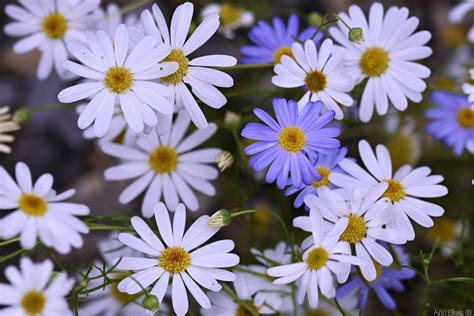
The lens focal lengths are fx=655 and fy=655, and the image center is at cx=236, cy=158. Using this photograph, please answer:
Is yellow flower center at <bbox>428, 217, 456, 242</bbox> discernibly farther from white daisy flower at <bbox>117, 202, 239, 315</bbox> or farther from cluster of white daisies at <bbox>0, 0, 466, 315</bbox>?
white daisy flower at <bbox>117, 202, 239, 315</bbox>

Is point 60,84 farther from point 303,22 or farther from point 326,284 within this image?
point 326,284

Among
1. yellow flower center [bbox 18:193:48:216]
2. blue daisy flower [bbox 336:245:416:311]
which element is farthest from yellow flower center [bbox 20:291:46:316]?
blue daisy flower [bbox 336:245:416:311]

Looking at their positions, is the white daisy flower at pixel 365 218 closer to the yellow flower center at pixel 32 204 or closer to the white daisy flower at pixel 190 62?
the white daisy flower at pixel 190 62

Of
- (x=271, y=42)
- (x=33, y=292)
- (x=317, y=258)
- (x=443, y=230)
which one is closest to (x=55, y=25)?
(x=271, y=42)

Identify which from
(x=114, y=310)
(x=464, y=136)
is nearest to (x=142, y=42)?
(x=114, y=310)

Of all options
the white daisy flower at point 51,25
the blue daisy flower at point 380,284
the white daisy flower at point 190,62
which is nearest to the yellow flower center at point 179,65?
the white daisy flower at point 190,62

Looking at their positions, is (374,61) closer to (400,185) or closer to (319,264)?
(400,185)
